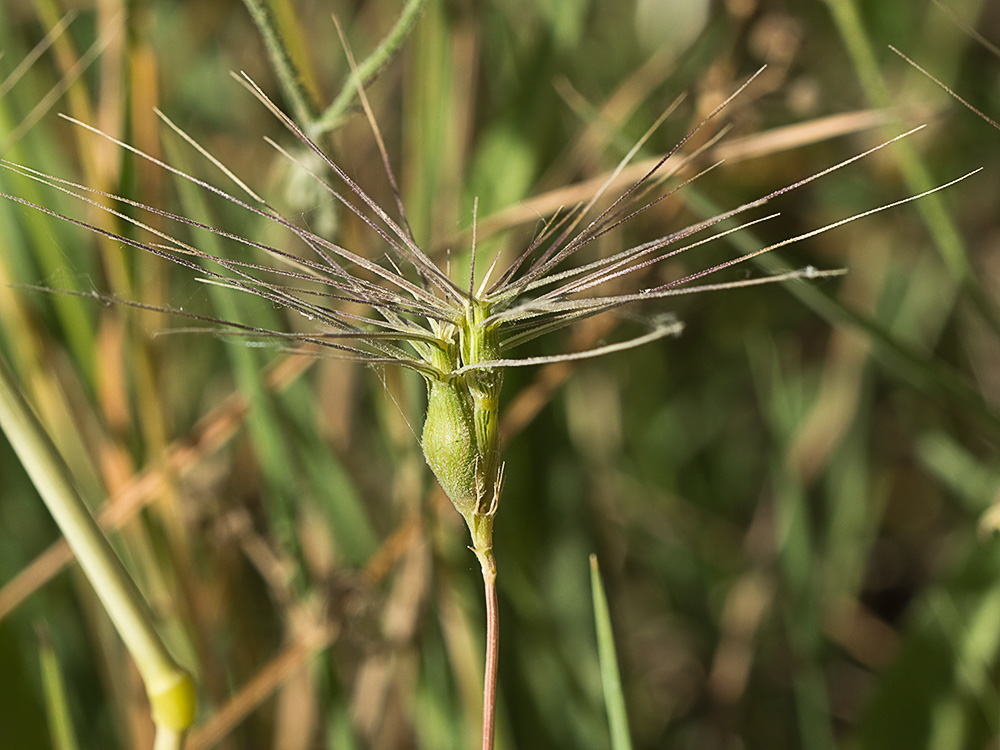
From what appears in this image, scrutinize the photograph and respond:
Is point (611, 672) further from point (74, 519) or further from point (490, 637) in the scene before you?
point (74, 519)

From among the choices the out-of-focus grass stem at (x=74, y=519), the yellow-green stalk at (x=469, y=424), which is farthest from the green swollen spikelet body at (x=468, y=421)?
the out-of-focus grass stem at (x=74, y=519)

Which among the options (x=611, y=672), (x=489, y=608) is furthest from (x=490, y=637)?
(x=611, y=672)

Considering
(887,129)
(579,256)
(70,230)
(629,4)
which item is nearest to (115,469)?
(70,230)

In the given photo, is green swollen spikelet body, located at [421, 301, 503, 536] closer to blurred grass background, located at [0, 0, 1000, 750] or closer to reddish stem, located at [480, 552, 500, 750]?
reddish stem, located at [480, 552, 500, 750]

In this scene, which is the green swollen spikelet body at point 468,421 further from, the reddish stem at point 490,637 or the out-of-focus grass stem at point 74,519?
the out-of-focus grass stem at point 74,519

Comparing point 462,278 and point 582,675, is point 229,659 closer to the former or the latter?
point 582,675
